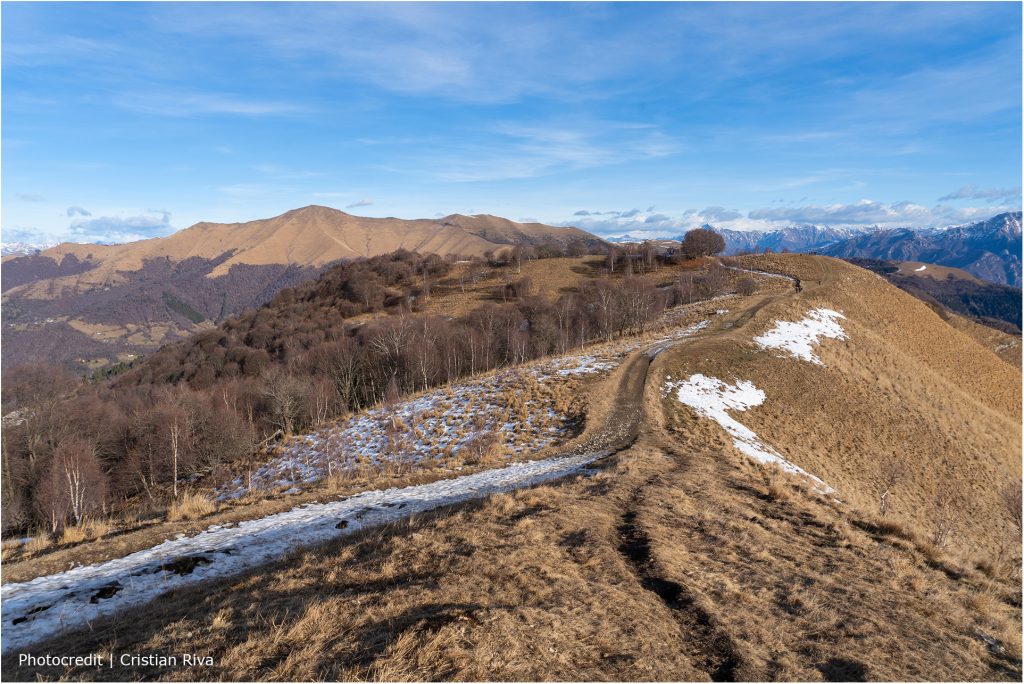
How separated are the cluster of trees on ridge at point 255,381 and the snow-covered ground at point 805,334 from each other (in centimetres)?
2002

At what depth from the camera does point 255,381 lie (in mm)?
71125

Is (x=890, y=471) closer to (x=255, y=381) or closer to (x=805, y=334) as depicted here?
(x=805, y=334)

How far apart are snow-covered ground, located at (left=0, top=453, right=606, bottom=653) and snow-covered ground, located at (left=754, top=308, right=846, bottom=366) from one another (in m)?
36.3

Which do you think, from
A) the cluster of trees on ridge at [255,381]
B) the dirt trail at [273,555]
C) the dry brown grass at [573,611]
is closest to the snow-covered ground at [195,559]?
the dirt trail at [273,555]

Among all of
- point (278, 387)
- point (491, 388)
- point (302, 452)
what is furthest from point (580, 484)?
point (278, 387)

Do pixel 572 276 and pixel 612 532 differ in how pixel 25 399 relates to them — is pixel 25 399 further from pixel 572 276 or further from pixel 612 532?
pixel 572 276

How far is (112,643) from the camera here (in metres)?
7.86

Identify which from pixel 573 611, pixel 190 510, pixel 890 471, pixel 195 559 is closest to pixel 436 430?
pixel 190 510

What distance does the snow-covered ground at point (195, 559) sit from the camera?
10234 mm

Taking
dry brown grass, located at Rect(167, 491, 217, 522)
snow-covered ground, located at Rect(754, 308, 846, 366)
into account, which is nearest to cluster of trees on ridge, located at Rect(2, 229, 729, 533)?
dry brown grass, located at Rect(167, 491, 217, 522)

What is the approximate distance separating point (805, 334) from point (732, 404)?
2464cm

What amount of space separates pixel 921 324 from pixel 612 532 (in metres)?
79.3

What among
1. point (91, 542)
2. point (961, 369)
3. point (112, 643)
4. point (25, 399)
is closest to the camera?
point (112, 643)

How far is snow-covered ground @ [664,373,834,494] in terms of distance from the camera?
2539 centimetres
